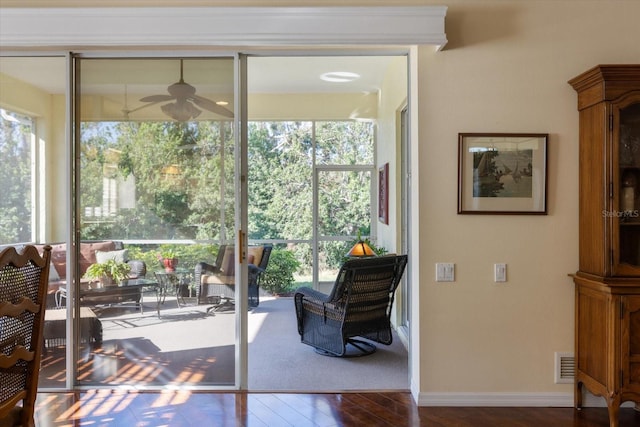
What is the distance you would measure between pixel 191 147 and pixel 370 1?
155 centimetres

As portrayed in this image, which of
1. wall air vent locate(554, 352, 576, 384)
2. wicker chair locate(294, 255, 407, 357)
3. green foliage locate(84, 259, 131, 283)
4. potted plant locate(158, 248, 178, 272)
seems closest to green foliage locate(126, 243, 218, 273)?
potted plant locate(158, 248, 178, 272)

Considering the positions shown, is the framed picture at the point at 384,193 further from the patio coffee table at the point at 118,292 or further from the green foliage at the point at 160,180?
the patio coffee table at the point at 118,292

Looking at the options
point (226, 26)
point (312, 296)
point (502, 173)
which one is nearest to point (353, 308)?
point (312, 296)

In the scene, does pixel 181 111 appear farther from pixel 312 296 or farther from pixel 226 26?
pixel 312 296

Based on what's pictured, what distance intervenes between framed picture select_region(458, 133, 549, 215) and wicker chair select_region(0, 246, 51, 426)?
2.38 m

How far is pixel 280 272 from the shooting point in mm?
7301

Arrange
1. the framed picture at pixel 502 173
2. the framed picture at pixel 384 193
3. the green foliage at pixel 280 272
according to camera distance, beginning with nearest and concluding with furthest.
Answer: the framed picture at pixel 502 173
the framed picture at pixel 384 193
the green foliage at pixel 280 272

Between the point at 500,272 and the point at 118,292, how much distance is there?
103 inches

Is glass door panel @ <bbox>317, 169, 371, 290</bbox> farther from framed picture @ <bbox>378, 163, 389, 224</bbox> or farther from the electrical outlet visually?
the electrical outlet

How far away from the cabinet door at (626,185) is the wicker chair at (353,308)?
180cm

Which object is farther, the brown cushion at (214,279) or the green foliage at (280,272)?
the green foliage at (280,272)

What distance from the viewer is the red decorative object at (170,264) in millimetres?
3420

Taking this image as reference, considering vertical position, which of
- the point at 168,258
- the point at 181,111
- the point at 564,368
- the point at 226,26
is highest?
the point at 226,26

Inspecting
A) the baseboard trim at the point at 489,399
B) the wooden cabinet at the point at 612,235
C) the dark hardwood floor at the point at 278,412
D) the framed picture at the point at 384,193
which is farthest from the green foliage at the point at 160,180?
the framed picture at the point at 384,193
